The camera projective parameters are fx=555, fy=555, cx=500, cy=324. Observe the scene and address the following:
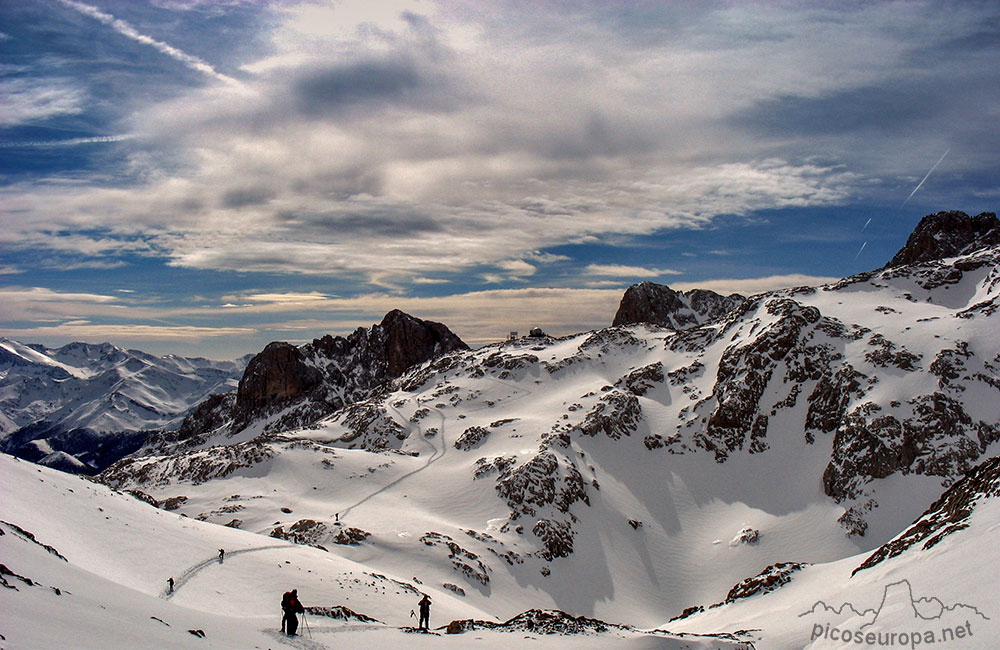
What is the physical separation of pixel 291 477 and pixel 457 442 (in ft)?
92.9

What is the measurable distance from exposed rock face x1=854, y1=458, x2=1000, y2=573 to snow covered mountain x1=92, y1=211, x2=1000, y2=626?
3779 centimetres

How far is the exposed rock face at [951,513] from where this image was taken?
24406 millimetres

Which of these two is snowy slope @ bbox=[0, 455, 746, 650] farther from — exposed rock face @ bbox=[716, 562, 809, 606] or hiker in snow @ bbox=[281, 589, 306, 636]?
exposed rock face @ bbox=[716, 562, 809, 606]

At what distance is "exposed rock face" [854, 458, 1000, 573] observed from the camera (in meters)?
24.4

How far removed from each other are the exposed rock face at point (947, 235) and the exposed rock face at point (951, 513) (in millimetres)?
157998

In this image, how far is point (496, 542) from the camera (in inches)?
2717

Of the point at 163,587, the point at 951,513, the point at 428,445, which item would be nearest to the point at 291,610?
the point at 163,587

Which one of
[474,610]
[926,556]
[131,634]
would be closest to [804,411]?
[474,610]

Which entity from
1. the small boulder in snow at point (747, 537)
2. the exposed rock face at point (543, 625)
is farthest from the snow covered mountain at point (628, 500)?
the small boulder in snow at point (747, 537)

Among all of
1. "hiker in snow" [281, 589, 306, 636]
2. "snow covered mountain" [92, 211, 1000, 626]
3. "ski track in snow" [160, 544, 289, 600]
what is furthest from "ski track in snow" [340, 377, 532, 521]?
"hiker in snow" [281, 589, 306, 636]

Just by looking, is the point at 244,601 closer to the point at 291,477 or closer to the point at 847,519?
the point at 291,477

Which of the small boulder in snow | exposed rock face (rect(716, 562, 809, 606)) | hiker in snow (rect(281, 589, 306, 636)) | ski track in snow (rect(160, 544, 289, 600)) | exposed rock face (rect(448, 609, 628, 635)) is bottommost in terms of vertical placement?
the small boulder in snow

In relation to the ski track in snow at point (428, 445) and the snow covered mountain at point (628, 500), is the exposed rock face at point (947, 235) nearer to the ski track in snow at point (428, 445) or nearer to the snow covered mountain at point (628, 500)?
the snow covered mountain at point (628, 500)

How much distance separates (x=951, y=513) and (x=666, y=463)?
69.8 metres
